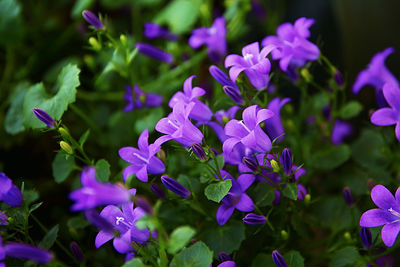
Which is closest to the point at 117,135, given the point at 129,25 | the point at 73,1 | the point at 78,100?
the point at 78,100

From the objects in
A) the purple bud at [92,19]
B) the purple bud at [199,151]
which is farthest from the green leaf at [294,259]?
the purple bud at [92,19]

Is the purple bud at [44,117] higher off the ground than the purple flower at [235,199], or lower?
higher

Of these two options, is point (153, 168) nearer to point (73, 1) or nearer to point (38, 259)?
point (38, 259)

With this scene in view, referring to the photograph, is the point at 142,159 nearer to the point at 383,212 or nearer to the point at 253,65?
the point at 253,65

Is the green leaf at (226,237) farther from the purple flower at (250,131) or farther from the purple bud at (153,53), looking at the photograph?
the purple bud at (153,53)

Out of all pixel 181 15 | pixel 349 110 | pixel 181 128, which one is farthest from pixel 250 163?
pixel 181 15
